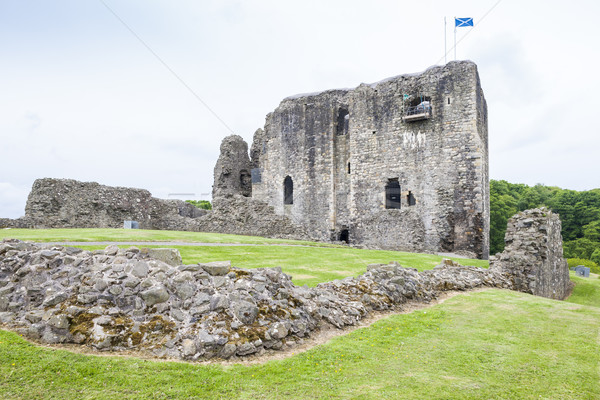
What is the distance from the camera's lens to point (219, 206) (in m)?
28.7

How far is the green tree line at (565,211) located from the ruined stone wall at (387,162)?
22431mm

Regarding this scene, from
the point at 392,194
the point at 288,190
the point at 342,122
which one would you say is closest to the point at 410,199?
the point at 392,194

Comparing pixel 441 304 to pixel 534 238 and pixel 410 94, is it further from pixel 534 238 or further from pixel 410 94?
pixel 410 94

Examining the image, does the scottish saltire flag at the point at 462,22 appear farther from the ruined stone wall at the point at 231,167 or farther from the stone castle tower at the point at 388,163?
the ruined stone wall at the point at 231,167

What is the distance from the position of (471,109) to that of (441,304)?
17257mm

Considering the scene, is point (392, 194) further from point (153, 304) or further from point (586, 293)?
point (153, 304)

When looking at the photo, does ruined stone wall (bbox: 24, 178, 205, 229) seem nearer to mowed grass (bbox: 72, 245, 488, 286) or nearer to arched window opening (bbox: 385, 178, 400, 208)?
mowed grass (bbox: 72, 245, 488, 286)

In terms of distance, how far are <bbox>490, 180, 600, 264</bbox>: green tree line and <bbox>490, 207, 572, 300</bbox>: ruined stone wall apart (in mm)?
27916

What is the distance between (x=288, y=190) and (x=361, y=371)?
27965mm

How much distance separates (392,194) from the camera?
27.2 meters

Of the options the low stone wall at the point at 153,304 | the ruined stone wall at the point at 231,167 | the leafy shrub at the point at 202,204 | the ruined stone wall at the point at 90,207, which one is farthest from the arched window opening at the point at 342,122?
the leafy shrub at the point at 202,204

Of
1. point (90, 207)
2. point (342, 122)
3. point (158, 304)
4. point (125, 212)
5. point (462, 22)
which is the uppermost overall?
point (462, 22)

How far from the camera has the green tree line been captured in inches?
1759

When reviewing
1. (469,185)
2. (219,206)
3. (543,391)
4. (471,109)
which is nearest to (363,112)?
(471,109)
